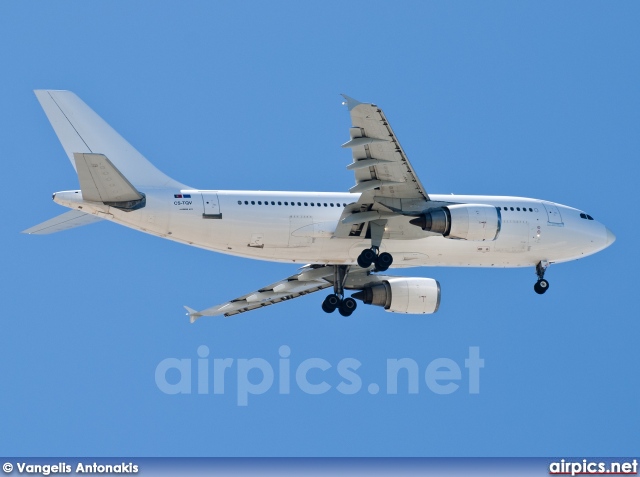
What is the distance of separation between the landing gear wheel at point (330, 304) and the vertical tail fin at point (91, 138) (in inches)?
268

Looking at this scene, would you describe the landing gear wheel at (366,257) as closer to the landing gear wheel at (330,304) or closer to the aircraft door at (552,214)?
the landing gear wheel at (330,304)

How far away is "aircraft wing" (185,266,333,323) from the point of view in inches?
1960

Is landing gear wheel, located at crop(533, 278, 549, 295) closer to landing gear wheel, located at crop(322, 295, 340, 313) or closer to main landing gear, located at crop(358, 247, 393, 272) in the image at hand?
main landing gear, located at crop(358, 247, 393, 272)

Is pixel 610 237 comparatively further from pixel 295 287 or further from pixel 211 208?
pixel 211 208

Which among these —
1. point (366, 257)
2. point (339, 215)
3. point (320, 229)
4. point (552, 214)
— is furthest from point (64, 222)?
point (552, 214)

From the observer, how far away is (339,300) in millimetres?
47562

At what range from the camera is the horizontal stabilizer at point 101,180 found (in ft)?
131

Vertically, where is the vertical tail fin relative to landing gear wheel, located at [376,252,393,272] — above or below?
above

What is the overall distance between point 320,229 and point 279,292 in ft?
22.3

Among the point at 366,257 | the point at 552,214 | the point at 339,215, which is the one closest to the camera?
the point at 366,257

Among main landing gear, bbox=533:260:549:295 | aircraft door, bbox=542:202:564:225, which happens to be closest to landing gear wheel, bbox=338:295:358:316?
main landing gear, bbox=533:260:549:295

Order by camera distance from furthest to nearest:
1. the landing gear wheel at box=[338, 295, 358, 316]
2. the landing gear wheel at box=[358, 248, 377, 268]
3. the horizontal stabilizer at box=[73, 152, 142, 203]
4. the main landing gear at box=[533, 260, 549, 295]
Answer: the main landing gear at box=[533, 260, 549, 295]
the landing gear wheel at box=[338, 295, 358, 316]
the landing gear wheel at box=[358, 248, 377, 268]
the horizontal stabilizer at box=[73, 152, 142, 203]

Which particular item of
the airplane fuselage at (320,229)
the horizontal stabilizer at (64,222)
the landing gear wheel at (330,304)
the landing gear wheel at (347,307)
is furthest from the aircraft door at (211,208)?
the landing gear wheel at (347,307)

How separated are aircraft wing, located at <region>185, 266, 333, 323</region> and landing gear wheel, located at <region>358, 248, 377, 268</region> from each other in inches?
173
